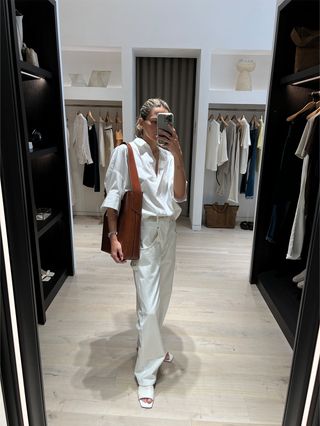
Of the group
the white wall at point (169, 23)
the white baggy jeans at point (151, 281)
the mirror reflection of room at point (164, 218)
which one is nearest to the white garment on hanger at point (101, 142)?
the mirror reflection of room at point (164, 218)

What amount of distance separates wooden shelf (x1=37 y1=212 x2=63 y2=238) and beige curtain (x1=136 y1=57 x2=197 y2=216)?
7.68 feet

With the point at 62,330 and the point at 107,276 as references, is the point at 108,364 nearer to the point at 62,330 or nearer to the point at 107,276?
the point at 62,330

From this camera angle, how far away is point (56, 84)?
245 cm

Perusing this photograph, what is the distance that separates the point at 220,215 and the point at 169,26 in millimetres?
2332

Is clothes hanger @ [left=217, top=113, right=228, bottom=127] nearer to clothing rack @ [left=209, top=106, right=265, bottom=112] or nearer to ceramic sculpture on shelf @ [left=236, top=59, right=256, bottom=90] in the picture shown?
clothing rack @ [left=209, top=106, right=265, bottom=112]

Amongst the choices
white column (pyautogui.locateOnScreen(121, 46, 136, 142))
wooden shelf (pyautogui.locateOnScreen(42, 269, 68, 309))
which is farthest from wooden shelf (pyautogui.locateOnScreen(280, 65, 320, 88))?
wooden shelf (pyautogui.locateOnScreen(42, 269, 68, 309))

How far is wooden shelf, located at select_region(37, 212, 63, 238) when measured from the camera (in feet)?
7.38

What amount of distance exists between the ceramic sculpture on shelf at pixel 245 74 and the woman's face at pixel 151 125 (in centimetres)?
292

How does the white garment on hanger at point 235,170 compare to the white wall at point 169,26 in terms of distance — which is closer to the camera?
the white wall at point 169,26

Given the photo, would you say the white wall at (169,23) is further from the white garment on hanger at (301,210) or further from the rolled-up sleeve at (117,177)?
the rolled-up sleeve at (117,177)

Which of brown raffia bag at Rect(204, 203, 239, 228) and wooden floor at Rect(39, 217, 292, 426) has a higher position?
brown raffia bag at Rect(204, 203, 239, 228)

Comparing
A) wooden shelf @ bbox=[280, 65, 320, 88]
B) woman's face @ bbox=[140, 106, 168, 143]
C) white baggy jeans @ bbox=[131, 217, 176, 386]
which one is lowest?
white baggy jeans @ bbox=[131, 217, 176, 386]

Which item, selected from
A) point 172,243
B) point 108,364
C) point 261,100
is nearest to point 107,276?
point 108,364

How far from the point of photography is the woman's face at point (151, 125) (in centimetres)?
146
